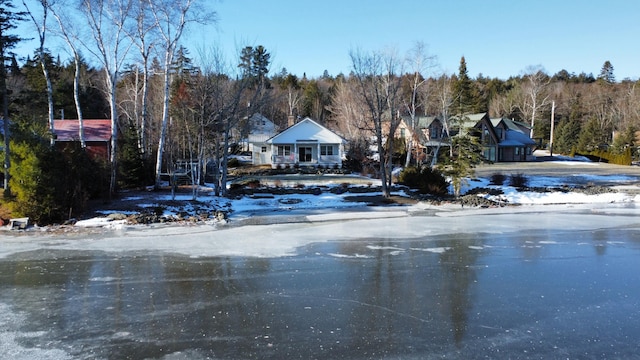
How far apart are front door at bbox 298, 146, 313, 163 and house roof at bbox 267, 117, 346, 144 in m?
0.95

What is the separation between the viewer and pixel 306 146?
45.1m

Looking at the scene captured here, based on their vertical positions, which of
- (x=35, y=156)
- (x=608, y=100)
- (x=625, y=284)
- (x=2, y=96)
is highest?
(x=608, y=100)

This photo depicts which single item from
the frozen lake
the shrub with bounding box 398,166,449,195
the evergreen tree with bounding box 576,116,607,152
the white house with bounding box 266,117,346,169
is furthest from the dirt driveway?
the frozen lake

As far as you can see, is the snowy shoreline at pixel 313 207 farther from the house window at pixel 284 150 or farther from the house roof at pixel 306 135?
the house window at pixel 284 150

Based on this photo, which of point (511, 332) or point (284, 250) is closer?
point (511, 332)

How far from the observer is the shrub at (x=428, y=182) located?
24.9 m

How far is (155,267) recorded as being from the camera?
9.55 meters

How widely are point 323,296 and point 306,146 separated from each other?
37966mm

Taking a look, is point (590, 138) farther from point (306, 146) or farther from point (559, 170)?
point (306, 146)

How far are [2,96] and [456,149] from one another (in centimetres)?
2141

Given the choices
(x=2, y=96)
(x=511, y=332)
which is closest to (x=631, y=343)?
(x=511, y=332)

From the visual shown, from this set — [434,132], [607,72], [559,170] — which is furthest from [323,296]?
[607,72]

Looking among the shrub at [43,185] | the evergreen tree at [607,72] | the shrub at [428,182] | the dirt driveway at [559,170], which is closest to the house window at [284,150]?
the dirt driveway at [559,170]

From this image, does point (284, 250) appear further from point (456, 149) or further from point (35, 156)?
point (456, 149)
